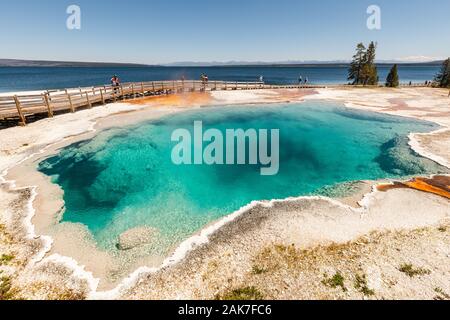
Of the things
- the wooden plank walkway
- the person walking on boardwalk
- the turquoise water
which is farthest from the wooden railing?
the turquoise water

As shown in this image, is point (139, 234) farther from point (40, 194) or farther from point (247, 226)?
point (40, 194)

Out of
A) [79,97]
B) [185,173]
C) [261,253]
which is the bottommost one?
[185,173]

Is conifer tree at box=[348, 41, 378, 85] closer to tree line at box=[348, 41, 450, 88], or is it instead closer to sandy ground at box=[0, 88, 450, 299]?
tree line at box=[348, 41, 450, 88]

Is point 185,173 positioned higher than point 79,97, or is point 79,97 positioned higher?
point 79,97

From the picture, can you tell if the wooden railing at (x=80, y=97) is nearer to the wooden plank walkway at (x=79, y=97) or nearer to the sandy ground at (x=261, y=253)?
the wooden plank walkway at (x=79, y=97)

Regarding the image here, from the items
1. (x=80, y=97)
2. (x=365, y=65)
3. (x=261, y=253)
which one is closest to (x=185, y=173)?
(x=261, y=253)

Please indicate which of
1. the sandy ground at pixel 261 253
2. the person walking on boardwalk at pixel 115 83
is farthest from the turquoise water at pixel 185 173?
the person walking on boardwalk at pixel 115 83

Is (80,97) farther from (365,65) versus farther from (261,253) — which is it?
(365,65)
